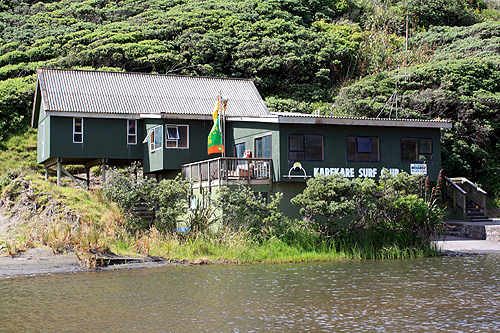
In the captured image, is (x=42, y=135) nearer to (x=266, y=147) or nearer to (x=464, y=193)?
(x=266, y=147)

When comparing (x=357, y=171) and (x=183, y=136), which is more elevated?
(x=183, y=136)

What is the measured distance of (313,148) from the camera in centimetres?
→ 2569

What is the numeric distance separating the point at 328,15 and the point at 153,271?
160ft

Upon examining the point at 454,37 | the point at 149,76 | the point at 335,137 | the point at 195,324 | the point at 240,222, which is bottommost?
the point at 195,324

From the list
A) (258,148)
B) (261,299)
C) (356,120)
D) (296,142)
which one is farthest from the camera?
(258,148)

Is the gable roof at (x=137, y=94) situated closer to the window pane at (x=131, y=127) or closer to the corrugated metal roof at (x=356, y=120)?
the window pane at (x=131, y=127)

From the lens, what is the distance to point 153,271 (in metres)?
19.8

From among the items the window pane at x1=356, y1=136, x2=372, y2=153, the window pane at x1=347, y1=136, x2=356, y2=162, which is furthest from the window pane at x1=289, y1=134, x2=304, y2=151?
the window pane at x1=356, y1=136, x2=372, y2=153

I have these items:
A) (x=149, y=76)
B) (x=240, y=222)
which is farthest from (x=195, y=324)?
(x=149, y=76)

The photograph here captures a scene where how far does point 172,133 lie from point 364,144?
10163mm

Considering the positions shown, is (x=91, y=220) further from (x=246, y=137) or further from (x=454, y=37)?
(x=454, y=37)

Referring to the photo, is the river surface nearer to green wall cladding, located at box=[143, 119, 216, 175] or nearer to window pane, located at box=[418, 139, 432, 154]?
window pane, located at box=[418, 139, 432, 154]

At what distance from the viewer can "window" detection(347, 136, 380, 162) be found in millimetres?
26219

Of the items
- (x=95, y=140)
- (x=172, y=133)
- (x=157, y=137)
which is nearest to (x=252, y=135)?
(x=172, y=133)
